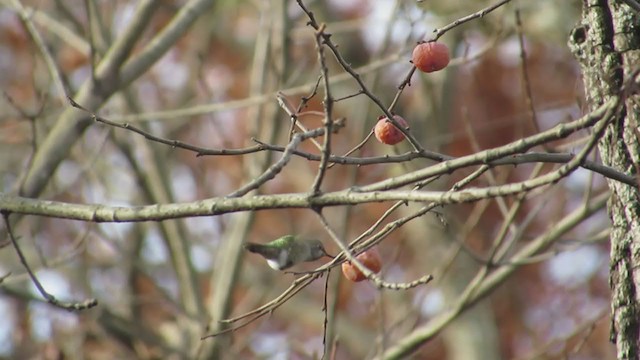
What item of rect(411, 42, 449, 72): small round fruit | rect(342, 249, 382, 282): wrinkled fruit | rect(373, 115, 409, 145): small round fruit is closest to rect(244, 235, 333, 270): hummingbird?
rect(342, 249, 382, 282): wrinkled fruit

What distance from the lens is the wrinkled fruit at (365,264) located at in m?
1.87

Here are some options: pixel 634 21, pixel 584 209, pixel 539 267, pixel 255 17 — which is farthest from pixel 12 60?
pixel 634 21

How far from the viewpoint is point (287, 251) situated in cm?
166

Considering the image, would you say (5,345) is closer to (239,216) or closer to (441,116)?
(239,216)

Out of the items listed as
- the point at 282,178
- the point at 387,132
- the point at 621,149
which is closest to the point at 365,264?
the point at 387,132

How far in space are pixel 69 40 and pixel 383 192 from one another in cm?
290

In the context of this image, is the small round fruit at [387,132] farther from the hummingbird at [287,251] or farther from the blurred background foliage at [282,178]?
the blurred background foliage at [282,178]

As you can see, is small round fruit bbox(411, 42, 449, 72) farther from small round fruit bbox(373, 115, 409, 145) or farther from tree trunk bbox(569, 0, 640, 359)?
tree trunk bbox(569, 0, 640, 359)

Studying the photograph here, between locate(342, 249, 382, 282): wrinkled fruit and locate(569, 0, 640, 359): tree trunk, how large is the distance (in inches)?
21.0

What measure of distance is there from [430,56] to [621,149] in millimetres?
473

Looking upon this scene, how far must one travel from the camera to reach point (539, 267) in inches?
287

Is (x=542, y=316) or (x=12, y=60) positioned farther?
(x=12, y=60)

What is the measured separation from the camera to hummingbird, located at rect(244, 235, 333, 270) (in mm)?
1615

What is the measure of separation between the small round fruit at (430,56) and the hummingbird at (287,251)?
17.8 inches
